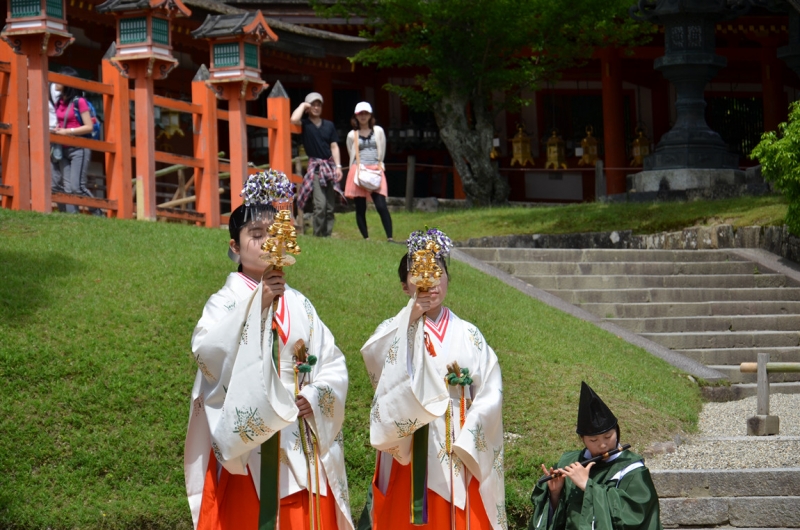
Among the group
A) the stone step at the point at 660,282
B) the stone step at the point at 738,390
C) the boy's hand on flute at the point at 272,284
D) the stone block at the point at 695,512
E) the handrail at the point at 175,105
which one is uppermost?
the handrail at the point at 175,105

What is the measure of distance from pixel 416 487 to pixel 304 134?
8.28 meters

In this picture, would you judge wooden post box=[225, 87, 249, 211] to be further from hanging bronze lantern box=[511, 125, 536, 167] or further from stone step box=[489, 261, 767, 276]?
hanging bronze lantern box=[511, 125, 536, 167]

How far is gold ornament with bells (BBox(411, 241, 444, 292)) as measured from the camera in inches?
191

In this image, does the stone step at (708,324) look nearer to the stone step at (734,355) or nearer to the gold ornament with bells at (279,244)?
the stone step at (734,355)

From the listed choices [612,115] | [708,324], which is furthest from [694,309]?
[612,115]

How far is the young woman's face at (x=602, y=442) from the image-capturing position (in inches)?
193

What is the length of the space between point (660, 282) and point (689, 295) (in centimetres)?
44

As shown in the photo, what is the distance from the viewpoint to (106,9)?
11.5 meters

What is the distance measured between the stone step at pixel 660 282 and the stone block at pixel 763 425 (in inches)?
170

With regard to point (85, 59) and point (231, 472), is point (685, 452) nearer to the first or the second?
point (231, 472)

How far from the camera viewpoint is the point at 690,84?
56.9 ft

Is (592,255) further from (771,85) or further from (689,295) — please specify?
(771,85)

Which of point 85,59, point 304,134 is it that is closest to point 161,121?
point 85,59

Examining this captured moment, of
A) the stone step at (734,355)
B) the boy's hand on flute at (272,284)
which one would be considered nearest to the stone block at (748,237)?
the stone step at (734,355)
